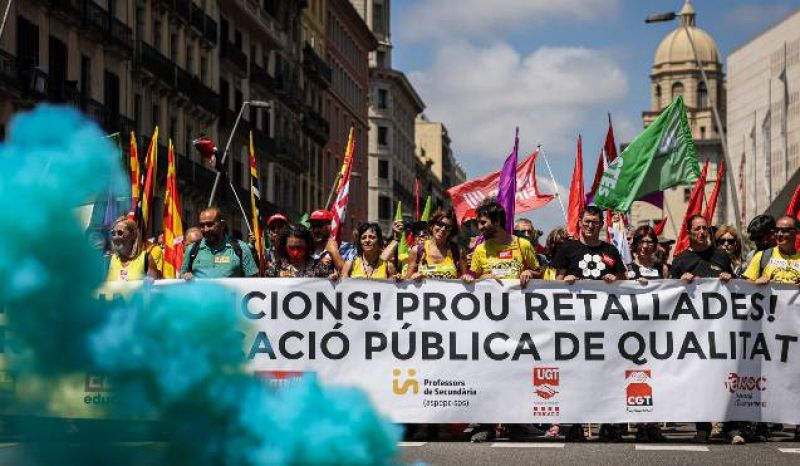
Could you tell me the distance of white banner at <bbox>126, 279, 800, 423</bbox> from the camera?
36.7ft

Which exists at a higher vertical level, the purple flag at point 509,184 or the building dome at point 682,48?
the building dome at point 682,48

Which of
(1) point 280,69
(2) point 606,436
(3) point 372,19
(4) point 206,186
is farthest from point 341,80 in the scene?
(2) point 606,436

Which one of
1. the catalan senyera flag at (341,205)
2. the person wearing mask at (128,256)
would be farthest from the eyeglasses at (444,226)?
the catalan senyera flag at (341,205)

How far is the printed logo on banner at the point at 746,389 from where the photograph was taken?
11328 millimetres

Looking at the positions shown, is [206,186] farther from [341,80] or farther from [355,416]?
[355,416]

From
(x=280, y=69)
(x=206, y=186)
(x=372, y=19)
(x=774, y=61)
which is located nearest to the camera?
(x=206, y=186)

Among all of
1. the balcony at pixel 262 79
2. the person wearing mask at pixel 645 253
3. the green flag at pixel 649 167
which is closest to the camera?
the person wearing mask at pixel 645 253

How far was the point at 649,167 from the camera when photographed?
668 inches

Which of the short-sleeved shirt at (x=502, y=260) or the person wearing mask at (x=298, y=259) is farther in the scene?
the person wearing mask at (x=298, y=259)

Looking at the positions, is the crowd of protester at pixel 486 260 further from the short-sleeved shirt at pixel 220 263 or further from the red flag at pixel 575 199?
the red flag at pixel 575 199

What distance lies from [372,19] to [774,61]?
31918 millimetres

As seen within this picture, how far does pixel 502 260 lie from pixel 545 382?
96 centimetres

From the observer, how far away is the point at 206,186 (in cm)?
4853

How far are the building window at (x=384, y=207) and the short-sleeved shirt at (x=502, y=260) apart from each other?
3579 inches
